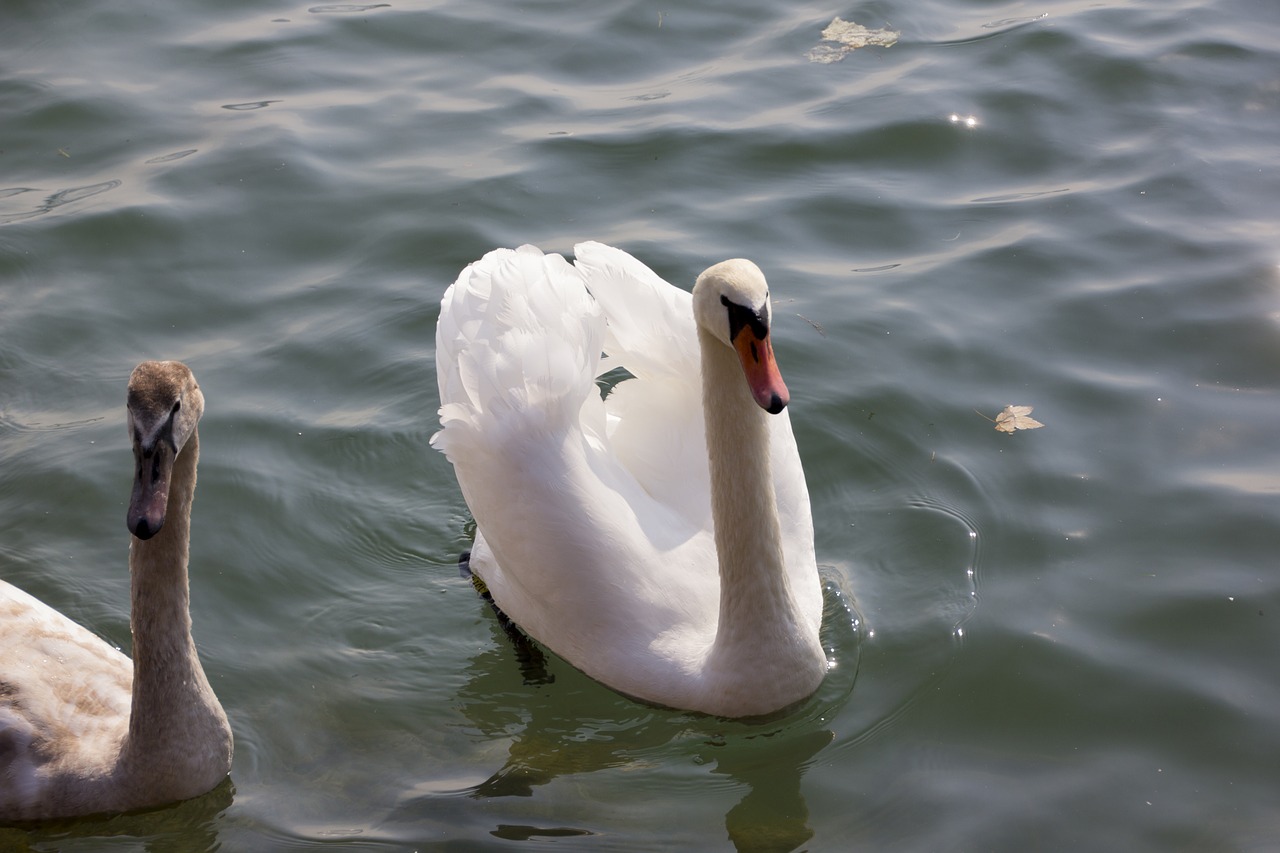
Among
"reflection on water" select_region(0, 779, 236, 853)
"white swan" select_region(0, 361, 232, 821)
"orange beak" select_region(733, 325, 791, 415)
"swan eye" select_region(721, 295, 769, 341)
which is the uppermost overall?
"swan eye" select_region(721, 295, 769, 341)

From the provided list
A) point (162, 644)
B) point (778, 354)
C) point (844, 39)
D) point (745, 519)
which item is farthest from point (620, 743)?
point (844, 39)

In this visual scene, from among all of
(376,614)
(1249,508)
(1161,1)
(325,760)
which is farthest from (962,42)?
(325,760)

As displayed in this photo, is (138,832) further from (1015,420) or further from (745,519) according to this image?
(1015,420)

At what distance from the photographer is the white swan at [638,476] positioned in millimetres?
5172

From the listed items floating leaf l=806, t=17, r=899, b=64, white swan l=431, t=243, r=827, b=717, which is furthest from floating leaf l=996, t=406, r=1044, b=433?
floating leaf l=806, t=17, r=899, b=64

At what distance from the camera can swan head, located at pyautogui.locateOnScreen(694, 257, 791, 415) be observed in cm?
471

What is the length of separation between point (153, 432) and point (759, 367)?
1932 mm

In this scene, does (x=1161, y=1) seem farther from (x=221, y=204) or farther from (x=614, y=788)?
(x=614, y=788)

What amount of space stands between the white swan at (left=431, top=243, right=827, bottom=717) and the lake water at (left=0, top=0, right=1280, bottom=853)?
29cm

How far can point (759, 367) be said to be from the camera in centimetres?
477

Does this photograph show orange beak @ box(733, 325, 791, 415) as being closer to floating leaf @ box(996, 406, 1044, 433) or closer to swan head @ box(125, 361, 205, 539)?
swan head @ box(125, 361, 205, 539)

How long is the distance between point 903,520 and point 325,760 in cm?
278

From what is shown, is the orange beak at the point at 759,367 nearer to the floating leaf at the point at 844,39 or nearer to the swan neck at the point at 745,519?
the swan neck at the point at 745,519

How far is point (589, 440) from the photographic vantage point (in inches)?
231
